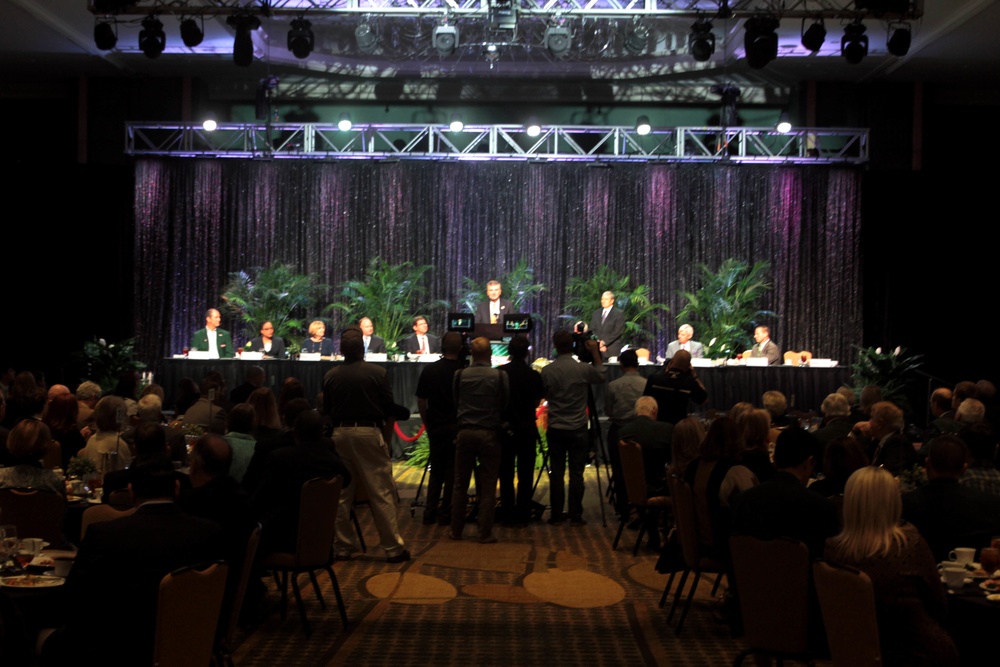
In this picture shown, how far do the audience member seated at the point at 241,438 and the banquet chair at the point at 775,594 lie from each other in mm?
3171

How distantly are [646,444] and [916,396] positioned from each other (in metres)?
9.45

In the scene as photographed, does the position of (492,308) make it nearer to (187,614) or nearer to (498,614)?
(498,614)

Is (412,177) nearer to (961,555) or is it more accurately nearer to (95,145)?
(95,145)

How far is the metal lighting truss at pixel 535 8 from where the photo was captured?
1091 cm

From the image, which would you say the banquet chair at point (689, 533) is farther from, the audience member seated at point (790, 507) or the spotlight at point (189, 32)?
the spotlight at point (189, 32)

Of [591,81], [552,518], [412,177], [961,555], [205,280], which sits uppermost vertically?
[591,81]

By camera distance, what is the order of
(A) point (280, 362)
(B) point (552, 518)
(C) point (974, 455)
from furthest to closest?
(A) point (280, 362) → (B) point (552, 518) → (C) point (974, 455)

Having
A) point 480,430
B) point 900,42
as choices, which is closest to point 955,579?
point 480,430

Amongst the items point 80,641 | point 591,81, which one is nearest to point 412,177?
point 591,81

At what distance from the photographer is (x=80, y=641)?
3629 millimetres

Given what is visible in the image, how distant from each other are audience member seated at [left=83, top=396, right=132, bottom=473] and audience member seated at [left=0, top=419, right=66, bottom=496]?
3.25 feet

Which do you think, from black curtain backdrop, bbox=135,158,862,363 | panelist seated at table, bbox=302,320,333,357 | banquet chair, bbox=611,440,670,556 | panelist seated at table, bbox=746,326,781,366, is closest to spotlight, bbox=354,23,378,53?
black curtain backdrop, bbox=135,158,862,363

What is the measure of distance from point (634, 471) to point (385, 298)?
829cm

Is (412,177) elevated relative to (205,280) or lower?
elevated
